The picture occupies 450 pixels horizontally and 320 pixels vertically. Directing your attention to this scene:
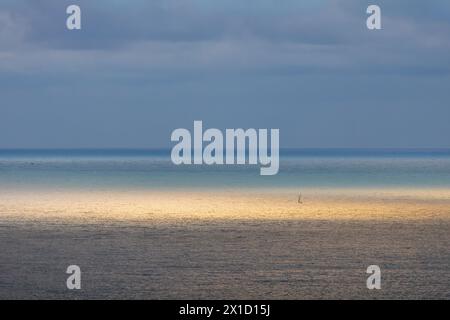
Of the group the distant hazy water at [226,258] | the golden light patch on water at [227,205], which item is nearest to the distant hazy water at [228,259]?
the distant hazy water at [226,258]

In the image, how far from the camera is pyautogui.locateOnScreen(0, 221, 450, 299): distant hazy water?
21.0m

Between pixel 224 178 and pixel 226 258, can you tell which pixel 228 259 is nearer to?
pixel 226 258

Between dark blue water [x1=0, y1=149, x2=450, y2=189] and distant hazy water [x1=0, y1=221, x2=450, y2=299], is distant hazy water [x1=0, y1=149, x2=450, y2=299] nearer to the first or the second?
distant hazy water [x1=0, y1=221, x2=450, y2=299]

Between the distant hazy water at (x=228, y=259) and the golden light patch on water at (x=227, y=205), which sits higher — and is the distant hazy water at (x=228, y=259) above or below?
below

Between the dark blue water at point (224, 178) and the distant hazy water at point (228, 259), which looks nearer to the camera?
the distant hazy water at point (228, 259)

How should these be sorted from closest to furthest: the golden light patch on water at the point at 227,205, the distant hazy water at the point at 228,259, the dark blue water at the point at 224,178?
the distant hazy water at the point at 228,259
the golden light patch on water at the point at 227,205
the dark blue water at the point at 224,178

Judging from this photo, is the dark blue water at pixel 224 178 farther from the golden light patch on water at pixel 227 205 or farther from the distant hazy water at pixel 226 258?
the distant hazy water at pixel 226 258

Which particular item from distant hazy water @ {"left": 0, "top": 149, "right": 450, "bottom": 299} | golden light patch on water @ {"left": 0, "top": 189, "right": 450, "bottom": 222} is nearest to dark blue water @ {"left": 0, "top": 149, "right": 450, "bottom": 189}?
golden light patch on water @ {"left": 0, "top": 189, "right": 450, "bottom": 222}

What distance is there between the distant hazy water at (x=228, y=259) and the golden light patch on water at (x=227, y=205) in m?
3.09

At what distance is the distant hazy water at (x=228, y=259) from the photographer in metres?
21.0

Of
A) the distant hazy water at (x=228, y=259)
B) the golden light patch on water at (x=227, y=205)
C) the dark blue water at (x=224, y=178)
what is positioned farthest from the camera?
the dark blue water at (x=224, y=178)

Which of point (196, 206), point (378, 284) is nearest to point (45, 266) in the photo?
point (378, 284)

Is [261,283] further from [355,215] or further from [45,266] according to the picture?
[355,215]

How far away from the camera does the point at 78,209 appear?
41.6 metres
